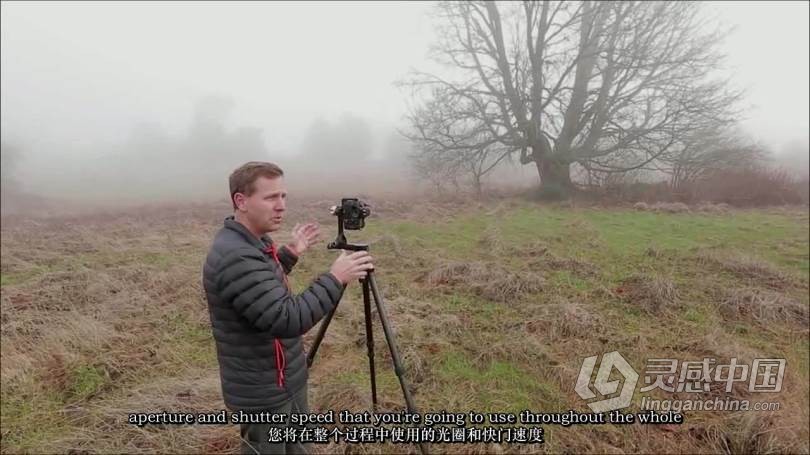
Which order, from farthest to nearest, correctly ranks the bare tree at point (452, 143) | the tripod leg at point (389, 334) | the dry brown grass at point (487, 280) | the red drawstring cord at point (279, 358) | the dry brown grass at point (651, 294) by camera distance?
the bare tree at point (452, 143)
the dry brown grass at point (487, 280)
the dry brown grass at point (651, 294)
the tripod leg at point (389, 334)
the red drawstring cord at point (279, 358)

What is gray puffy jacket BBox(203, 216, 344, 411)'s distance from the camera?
1715mm

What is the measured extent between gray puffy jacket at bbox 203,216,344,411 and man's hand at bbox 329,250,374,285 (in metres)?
0.03

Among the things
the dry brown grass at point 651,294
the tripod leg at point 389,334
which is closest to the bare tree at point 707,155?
the dry brown grass at point 651,294

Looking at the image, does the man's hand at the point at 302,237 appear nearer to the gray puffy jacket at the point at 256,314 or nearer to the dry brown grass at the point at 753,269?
the gray puffy jacket at the point at 256,314

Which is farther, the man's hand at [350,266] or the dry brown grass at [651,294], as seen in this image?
the dry brown grass at [651,294]

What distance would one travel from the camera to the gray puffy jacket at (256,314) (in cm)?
171

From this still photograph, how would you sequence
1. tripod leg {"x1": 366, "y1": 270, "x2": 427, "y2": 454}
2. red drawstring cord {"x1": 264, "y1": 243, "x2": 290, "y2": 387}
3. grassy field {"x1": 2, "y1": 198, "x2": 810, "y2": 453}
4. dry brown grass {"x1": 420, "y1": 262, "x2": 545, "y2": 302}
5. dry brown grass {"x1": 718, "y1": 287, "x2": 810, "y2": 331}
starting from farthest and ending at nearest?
dry brown grass {"x1": 420, "y1": 262, "x2": 545, "y2": 302}
dry brown grass {"x1": 718, "y1": 287, "x2": 810, "y2": 331}
grassy field {"x1": 2, "y1": 198, "x2": 810, "y2": 453}
tripod leg {"x1": 366, "y1": 270, "x2": 427, "y2": 454}
red drawstring cord {"x1": 264, "y1": 243, "x2": 290, "y2": 387}

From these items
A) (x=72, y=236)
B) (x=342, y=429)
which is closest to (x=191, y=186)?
(x=72, y=236)

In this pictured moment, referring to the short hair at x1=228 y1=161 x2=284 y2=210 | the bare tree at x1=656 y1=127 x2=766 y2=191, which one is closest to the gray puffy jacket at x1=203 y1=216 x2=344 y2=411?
the short hair at x1=228 y1=161 x2=284 y2=210

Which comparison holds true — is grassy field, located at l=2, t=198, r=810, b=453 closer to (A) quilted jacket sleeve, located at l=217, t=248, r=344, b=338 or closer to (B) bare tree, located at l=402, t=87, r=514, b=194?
(A) quilted jacket sleeve, located at l=217, t=248, r=344, b=338

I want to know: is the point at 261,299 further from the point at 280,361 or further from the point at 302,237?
the point at 302,237

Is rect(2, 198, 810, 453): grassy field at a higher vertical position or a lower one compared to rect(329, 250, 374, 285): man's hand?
lower

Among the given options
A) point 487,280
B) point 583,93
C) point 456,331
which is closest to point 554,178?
point 583,93

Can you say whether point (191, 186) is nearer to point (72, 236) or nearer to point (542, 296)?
point (72, 236)
